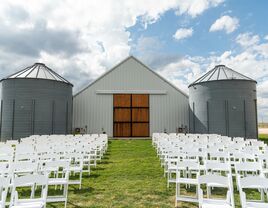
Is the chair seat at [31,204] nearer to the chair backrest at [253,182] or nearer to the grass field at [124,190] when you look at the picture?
the grass field at [124,190]

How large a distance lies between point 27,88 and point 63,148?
1671cm

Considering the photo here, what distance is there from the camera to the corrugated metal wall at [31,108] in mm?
23219

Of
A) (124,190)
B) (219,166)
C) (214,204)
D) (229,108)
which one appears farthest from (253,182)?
(229,108)

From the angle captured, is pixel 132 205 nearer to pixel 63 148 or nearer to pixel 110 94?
pixel 63 148

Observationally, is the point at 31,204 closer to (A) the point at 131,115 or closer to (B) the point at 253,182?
(B) the point at 253,182

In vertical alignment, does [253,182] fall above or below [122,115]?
below

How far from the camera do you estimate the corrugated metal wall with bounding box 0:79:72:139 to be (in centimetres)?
2322

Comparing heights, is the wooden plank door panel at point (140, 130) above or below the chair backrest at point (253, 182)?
above

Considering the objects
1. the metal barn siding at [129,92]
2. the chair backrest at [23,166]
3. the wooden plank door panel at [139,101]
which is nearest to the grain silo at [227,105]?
the metal barn siding at [129,92]

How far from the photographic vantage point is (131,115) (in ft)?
95.8

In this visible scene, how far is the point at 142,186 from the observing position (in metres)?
7.21

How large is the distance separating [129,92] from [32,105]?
11.0 m

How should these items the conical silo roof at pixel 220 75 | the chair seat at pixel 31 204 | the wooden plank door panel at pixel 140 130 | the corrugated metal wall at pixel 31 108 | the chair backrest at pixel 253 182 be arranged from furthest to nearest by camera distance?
the wooden plank door panel at pixel 140 130
the conical silo roof at pixel 220 75
the corrugated metal wall at pixel 31 108
the chair seat at pixel 31 204
the chair backrest at pixel 253 182

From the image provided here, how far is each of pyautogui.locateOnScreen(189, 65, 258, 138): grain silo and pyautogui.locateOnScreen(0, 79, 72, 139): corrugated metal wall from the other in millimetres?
14749
